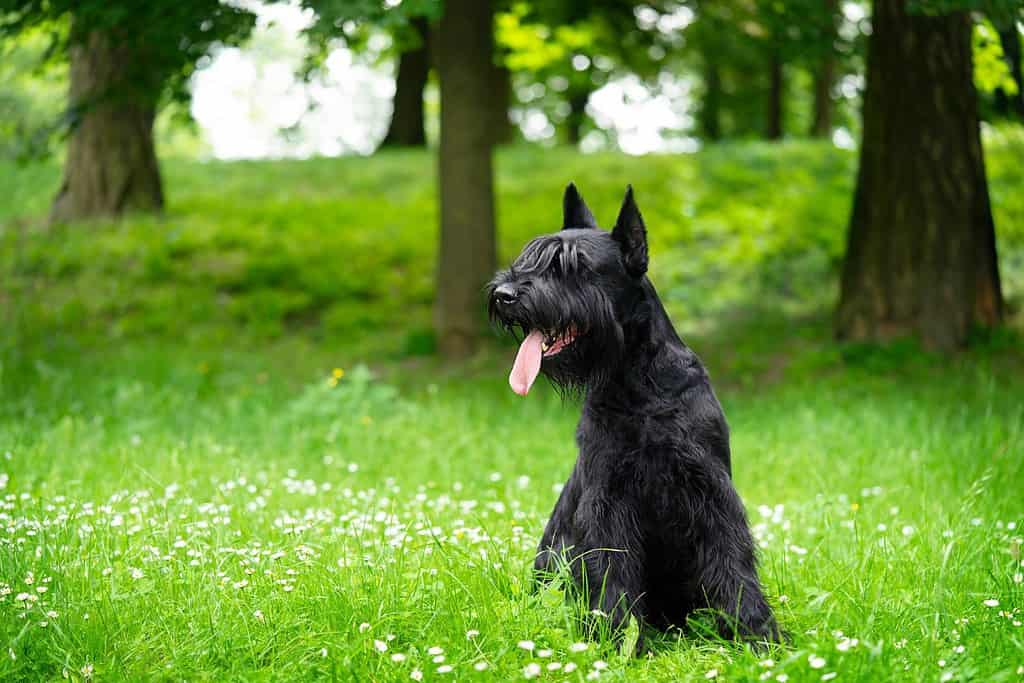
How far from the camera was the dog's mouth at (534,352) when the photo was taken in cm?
377

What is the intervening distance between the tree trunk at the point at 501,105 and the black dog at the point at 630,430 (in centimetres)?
1646

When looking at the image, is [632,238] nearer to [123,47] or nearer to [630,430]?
[630,430]

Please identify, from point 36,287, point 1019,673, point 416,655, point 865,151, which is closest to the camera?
point 1019,673

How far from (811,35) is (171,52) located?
6.25 m

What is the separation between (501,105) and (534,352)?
16990mm

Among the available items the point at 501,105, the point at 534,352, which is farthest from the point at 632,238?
the point at 501,105

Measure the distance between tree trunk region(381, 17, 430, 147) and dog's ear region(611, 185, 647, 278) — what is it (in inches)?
692

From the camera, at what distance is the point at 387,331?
12.8 metres

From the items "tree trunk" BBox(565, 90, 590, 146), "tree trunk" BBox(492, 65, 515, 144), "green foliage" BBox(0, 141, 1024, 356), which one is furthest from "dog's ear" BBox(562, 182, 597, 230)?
"tree trunk" BBox(565, 90, 590, 146)

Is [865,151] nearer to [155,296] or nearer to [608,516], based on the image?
[608,516]

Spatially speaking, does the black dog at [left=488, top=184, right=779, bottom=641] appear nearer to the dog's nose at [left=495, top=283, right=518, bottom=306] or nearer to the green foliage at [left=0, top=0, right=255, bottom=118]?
the dog's nose at [left=495, top=283, right=518, bottom=306]

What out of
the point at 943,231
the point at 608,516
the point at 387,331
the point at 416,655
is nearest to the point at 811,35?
the point at 943,231

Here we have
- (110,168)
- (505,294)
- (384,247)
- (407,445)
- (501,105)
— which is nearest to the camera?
(505,294)

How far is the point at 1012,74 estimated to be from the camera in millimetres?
9141
